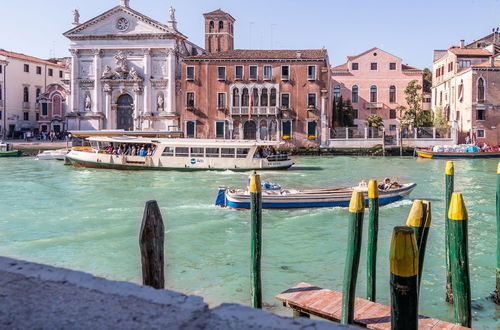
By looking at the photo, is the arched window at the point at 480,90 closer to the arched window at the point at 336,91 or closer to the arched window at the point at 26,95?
the arched window at the point at 336,91

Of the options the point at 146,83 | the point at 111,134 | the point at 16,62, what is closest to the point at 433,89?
the point at 146,83

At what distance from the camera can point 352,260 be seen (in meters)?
6.24

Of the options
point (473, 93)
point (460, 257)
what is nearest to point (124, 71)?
point (473, 93)

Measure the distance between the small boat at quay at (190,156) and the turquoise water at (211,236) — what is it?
451 cm

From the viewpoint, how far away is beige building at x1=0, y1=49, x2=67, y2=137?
4828cm

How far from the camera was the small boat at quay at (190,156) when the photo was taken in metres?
27.5

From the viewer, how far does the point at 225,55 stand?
40.2 m

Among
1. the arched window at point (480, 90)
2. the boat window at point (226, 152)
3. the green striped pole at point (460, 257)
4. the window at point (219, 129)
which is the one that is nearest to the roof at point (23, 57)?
the window at point (219, 129)

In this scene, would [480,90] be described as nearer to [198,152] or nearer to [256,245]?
[198,152]

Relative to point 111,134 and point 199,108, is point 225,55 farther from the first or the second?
point 111,134

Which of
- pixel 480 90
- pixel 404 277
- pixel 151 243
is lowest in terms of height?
pixel 404 277

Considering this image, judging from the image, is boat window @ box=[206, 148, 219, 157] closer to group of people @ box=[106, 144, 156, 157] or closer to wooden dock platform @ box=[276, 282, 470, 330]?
group of people @ box=[106, 144, 156, 157]

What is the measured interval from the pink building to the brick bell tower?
9703mm

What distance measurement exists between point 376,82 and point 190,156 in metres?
24.6
